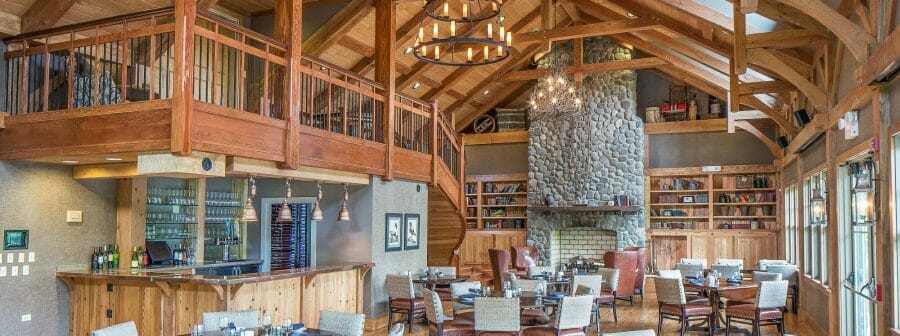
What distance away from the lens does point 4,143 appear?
7.20 m

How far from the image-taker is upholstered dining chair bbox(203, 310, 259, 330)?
18.6 feet

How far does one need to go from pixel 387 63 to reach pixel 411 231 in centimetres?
250

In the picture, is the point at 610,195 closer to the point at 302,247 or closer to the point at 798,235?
the point at 798,235

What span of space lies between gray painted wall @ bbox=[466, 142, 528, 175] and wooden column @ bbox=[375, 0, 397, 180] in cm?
807

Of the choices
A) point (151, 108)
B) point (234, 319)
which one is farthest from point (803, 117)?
point (151, 108)

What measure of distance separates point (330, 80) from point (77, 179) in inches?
116

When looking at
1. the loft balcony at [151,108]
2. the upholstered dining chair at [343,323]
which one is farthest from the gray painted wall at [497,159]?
the upholstered dining chair at [343,323]

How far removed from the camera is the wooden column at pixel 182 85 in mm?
6164

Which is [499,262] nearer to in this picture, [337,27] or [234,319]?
[337,27]

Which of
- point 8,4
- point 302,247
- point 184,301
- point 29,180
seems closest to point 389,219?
point 302,247

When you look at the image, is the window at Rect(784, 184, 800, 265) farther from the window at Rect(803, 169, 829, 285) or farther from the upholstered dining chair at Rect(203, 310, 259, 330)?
the upholstered dining chair at Rect(203, 310, 259, 330)

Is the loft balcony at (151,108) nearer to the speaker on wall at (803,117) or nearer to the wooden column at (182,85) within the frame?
the wooden column at (182,85)

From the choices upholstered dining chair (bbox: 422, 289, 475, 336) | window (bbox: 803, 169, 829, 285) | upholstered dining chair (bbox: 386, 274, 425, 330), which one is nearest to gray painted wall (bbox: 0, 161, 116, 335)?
upholstered dining chair (bbox: 386, 274, 425, 330)

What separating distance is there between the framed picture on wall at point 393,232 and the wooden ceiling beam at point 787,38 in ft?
16.7
